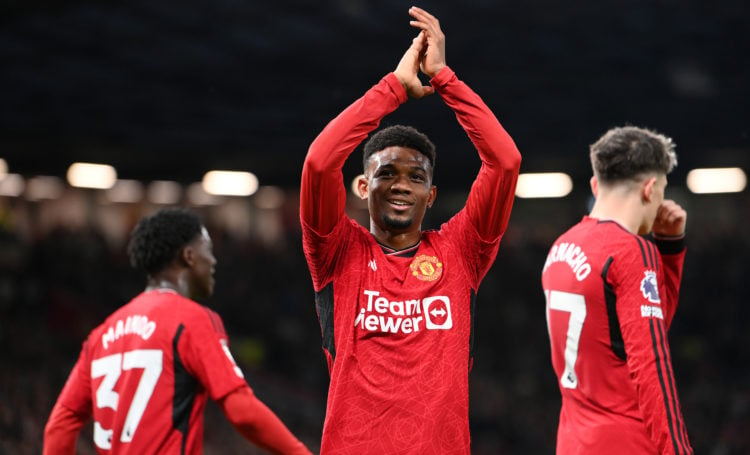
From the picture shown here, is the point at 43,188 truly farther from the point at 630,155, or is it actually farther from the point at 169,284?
the point at 630,155

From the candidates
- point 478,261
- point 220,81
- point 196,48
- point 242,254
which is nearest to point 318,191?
point 478,261

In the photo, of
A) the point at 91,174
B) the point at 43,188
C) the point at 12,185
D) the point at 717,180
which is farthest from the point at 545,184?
the point at 12,185

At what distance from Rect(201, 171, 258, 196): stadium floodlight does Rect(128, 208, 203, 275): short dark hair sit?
1926 cm

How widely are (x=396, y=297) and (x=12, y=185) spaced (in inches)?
887

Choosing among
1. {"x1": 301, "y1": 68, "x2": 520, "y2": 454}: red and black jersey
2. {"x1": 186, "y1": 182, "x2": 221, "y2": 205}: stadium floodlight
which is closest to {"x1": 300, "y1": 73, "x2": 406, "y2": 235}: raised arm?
{"x1": 301, "y1": 68, "x2": 520, "y2": 454}: red and black jersey

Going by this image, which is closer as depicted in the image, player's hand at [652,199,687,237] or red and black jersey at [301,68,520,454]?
red and black jersey at [301,68,520,454]

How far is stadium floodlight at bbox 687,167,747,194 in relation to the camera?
2133 cm

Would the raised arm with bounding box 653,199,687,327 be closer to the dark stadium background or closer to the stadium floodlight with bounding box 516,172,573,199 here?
the dark stadium background

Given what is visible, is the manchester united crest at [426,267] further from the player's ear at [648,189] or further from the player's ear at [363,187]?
the player's ear at [648,189]

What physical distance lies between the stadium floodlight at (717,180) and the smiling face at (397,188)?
19969 mm

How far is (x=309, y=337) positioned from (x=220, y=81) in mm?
6190

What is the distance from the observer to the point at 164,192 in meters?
25.3

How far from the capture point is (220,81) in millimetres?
15625

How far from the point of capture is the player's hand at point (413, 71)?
3072 mm
